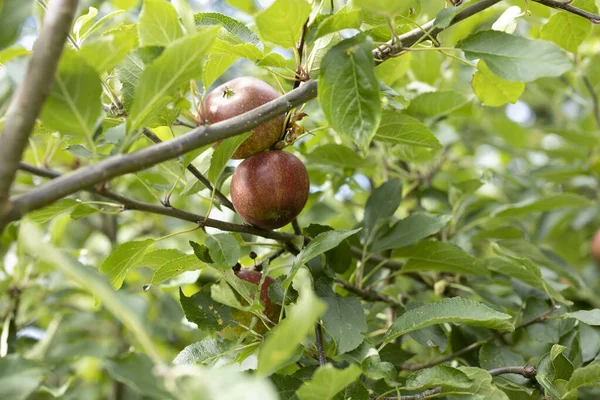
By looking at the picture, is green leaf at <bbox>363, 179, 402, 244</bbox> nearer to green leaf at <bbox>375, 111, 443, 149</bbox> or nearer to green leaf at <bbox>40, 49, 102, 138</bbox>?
green leaf at <bbox>375, 111, 443, 149</bbox>

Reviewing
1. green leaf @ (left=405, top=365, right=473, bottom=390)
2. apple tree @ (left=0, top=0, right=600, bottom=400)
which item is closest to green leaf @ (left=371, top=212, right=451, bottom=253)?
apple tree @ (left=0, top=0, right=600, bottom=400)

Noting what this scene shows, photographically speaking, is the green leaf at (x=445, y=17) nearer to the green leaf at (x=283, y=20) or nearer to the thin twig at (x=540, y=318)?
the green leaf at (x=283, y=20)

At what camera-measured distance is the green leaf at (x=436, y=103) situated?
1.29 meters

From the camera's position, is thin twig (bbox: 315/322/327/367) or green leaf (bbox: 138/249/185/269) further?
green leaf (bbox: 138/249/185/269)

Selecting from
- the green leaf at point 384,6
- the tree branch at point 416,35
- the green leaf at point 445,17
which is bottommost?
the tree branch at point 416,35

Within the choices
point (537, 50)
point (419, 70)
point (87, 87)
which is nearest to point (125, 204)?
point (87, 87)

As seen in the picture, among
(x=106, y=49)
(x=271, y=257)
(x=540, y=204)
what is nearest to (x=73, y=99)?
(x=106, y=49)

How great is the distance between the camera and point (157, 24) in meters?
0.75

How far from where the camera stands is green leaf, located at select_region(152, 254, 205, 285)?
0.91 m

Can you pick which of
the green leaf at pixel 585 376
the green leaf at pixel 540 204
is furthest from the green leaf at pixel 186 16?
the green leaf at pixel 540 204

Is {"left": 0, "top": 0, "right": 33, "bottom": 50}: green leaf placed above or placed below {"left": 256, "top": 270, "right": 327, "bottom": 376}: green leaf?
above

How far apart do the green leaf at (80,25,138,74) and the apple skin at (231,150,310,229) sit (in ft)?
1.00

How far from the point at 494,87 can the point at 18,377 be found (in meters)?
0.84

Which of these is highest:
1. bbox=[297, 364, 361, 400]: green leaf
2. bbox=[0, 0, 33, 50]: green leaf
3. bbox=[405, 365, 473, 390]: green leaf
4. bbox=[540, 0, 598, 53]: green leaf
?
bbox=[0, 0, 33, 50]: green leaf
